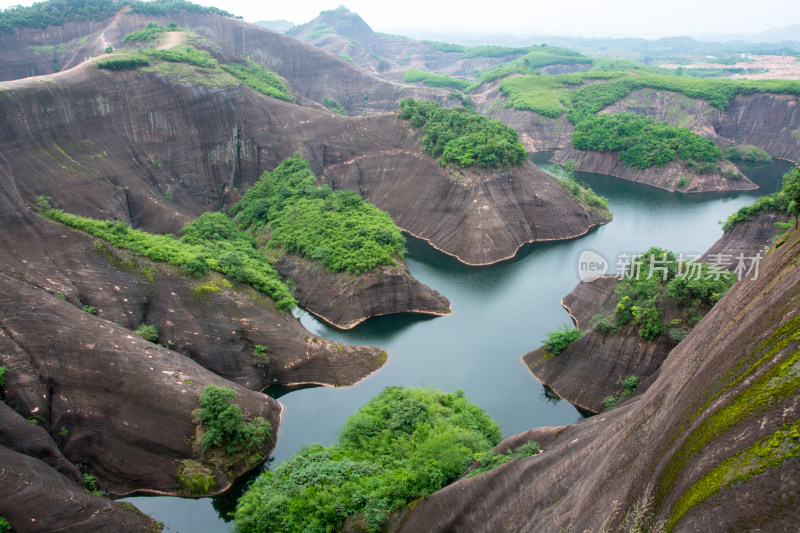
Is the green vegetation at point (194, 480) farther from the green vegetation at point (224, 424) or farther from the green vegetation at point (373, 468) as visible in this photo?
the green vegetation at point (373, 468)

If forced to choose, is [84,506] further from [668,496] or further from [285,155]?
[285,155]

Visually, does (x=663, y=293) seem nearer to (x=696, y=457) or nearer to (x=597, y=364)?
(x=597, y=364)

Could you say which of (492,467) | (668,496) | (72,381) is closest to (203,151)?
(72,381)

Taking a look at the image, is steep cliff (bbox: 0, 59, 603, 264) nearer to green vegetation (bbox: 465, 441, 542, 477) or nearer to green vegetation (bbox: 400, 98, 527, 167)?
green vegetation (bbox: 400, 98, 527, 167)

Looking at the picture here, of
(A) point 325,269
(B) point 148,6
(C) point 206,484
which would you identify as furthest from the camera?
(B) point 148,6

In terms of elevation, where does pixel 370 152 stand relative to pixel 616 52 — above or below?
below

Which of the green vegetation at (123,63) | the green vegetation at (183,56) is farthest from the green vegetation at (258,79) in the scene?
the green vegetation at (123,63)
